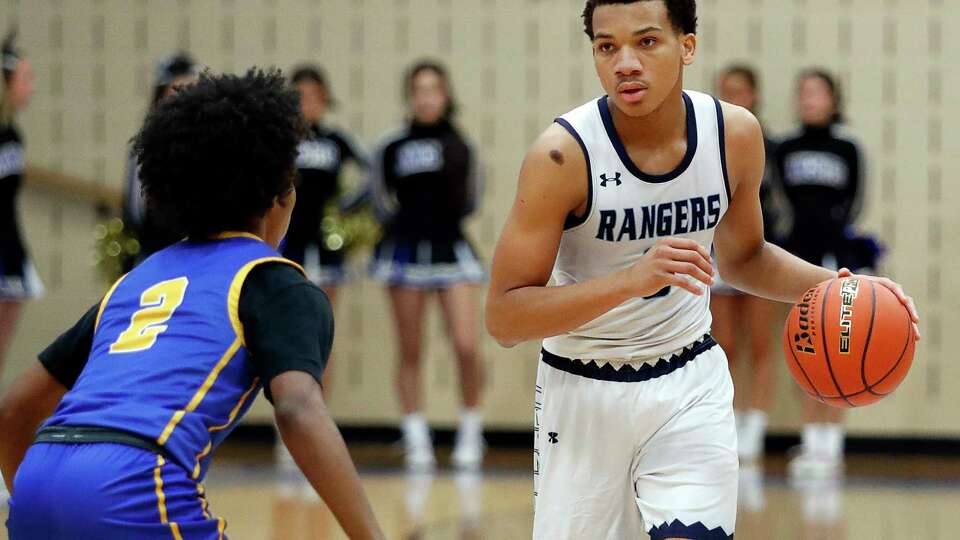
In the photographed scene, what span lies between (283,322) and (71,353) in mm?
465

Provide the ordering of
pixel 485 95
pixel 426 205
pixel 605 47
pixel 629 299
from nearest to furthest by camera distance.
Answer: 1. pixel 629 299
2. pixel 605 47
3. pixel 426 205
4. pixel 485 95

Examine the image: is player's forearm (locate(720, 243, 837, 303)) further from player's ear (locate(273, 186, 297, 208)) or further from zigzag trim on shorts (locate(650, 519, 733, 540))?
player's ear (locate(273, 186, 297, 208))

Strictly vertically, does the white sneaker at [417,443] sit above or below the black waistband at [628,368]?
below

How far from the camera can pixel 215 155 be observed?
7.75 feet

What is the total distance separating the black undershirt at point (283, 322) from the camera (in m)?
2.22

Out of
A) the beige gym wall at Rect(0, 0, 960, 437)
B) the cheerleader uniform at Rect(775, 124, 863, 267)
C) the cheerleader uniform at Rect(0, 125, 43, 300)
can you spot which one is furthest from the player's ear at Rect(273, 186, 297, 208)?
the beige gym wall at Rect(0, 0, 960, 437)

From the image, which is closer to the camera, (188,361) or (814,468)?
(188,361)

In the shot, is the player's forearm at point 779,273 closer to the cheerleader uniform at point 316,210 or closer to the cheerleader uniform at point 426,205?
the cheerleader uniform at point 426,205

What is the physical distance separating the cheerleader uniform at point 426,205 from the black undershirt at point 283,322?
214 inches

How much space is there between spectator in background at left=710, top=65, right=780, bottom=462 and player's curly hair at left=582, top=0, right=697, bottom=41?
4867mm

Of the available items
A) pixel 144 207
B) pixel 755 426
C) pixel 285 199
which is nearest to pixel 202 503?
pixel 285 199

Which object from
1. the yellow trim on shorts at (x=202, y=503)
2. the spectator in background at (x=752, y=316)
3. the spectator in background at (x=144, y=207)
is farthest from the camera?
the spectator in background at (x=752, y=316)

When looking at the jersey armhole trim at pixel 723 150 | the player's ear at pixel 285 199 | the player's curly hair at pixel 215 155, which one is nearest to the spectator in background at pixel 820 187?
the jersey armhole trim at pixel 723 150

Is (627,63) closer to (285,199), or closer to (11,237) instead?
(285,199)
